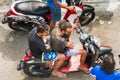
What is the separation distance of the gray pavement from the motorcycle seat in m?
0.82

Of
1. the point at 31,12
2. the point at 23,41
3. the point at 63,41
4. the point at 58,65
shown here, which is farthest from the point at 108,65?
the point at 23,41

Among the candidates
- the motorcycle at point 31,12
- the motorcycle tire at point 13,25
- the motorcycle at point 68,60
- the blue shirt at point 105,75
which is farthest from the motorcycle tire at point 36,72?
the blue shirt at point 105,75

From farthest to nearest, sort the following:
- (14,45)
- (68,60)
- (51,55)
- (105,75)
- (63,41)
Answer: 1. (14,45)
2. (68,60)
3. (51,55)
4. (63,41)
5. (105,75)

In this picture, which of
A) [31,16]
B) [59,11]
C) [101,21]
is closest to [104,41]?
[101,21]

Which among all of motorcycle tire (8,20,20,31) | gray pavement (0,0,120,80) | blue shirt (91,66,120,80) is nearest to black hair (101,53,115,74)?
blue shirt (91,66,120,80)

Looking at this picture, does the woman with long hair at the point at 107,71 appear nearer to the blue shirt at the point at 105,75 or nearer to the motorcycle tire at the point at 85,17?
the blue shirt at the point at 105,75

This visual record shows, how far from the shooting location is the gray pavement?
6.38 m

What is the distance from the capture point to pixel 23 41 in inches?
283

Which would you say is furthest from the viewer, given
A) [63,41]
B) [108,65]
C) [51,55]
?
[51,55]

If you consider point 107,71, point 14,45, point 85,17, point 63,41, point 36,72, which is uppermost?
point 85,17

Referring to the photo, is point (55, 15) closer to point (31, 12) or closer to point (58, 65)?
point (31, 12)

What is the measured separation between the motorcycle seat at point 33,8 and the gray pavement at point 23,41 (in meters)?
0.82

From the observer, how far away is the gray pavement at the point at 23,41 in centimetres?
638

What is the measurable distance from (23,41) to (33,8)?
35.6 inches
